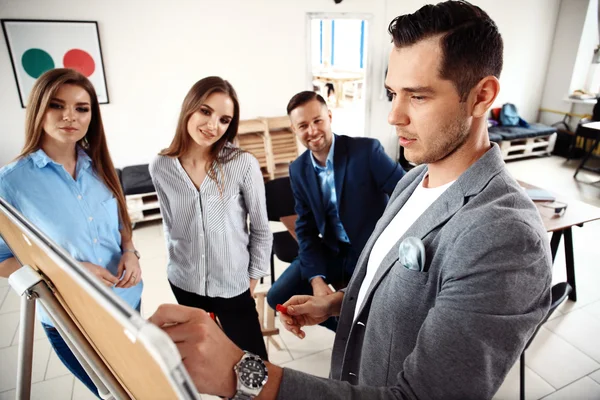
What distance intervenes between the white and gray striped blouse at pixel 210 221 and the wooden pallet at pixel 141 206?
311 centimetres

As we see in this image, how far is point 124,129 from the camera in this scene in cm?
517

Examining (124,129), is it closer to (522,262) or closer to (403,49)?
(403,49)

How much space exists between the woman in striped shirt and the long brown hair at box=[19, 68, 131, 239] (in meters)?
0.22

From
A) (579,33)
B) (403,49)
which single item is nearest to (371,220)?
(403,49)

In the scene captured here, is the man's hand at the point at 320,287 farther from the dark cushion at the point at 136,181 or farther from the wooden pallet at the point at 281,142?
the wooden pallet at the point at 281,142

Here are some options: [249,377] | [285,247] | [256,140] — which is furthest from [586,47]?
[249,377]

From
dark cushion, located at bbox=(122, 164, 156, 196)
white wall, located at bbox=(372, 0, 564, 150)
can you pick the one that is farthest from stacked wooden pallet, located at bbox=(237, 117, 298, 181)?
white wall, located at bbox=(372, 0, 564, 150)

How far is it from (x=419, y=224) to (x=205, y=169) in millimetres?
1260

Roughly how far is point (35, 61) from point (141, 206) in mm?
2241

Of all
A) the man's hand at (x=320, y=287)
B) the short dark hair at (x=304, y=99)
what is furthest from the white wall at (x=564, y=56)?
the man's hand at (x=320, y=287)

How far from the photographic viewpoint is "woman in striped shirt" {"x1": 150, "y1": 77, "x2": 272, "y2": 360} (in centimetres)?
188

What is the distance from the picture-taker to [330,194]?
8.16 ft

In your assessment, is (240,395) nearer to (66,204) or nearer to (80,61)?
(66,204)

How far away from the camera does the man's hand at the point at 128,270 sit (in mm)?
1771
